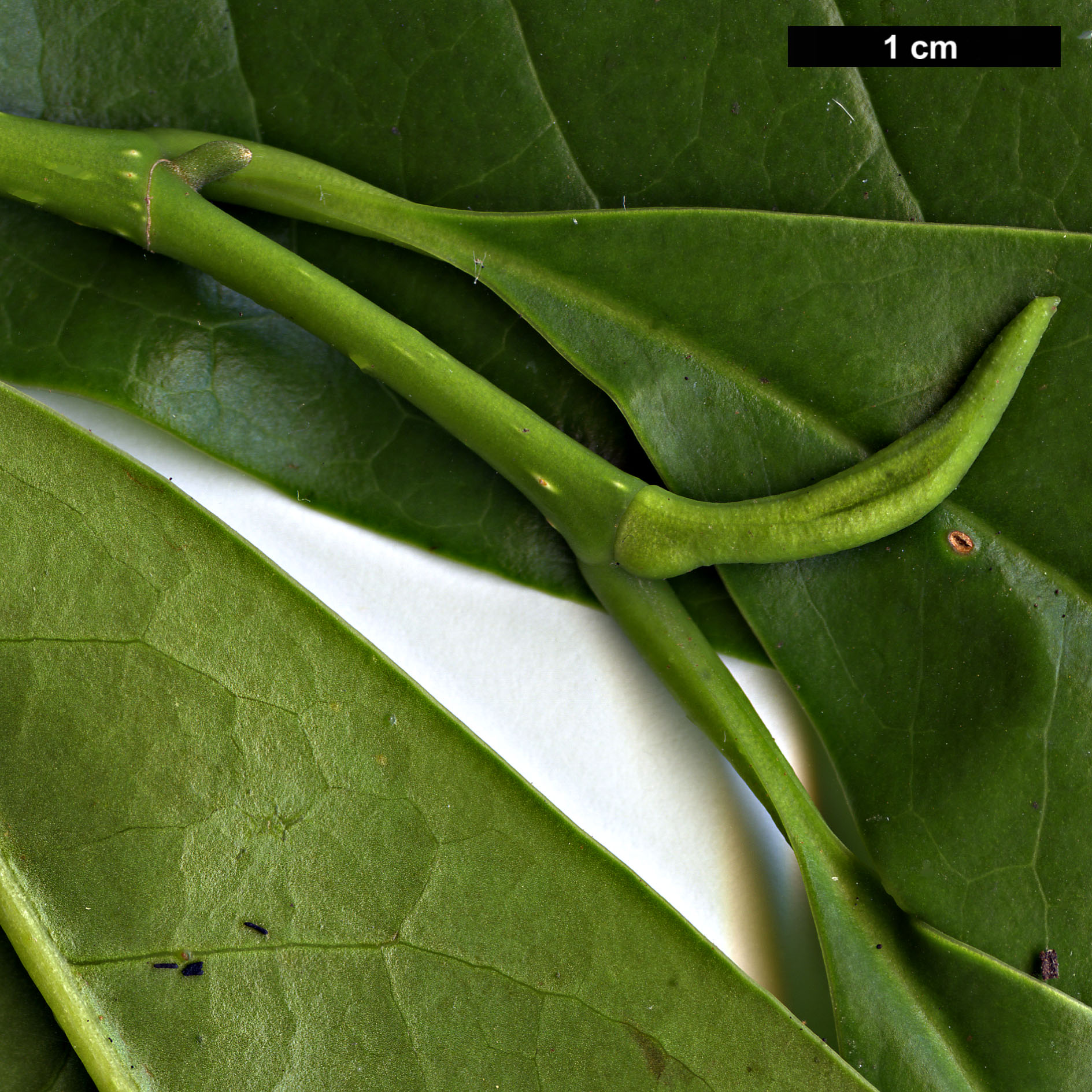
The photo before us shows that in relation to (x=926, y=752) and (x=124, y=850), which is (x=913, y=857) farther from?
(x=124, y=850)

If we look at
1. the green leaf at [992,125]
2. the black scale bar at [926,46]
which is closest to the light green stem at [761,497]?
the green leaf at [992,125]

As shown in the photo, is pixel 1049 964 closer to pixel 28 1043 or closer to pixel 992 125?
pixel 992 125

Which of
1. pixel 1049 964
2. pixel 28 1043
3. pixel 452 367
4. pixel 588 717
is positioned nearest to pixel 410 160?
pixel 452 367

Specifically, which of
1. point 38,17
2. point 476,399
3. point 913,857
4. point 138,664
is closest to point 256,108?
point 38,17

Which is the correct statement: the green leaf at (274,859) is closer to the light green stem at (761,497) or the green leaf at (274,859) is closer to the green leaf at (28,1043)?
the green leaf at (28,1043)

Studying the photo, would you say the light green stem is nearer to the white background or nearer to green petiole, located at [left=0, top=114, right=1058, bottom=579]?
green petiole, located at [left=0, top=114, right=1058, bottom=579]
